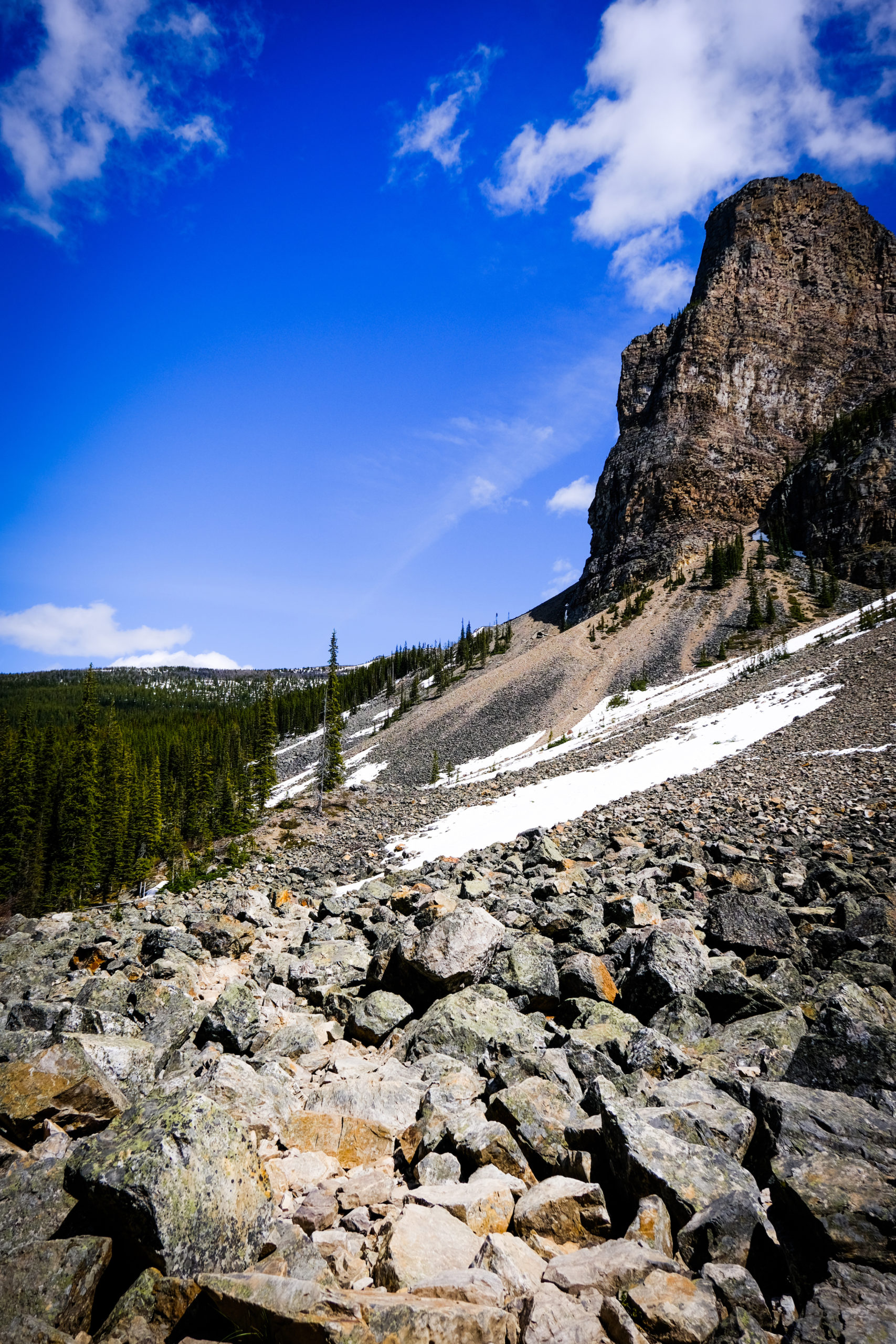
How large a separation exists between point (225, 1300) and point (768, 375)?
142414 mm

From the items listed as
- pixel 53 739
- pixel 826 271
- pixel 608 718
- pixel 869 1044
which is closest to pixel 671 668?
pixel 608 718

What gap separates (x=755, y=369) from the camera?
112938 millimetres

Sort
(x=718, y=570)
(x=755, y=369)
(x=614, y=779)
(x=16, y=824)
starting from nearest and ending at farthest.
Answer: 1. (x=614, y=779)
2. (x=16, y=824)
3. (x=718, y=570)
4. (x=755, y=369)

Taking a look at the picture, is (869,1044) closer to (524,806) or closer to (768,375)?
(524,806)

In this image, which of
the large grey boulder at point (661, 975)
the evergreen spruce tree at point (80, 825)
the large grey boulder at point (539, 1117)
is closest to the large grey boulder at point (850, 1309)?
the large grey boulder at point (539, 1117)

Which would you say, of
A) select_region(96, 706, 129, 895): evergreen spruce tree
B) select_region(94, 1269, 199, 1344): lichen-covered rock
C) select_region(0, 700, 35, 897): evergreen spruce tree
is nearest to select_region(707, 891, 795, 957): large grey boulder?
select_region(94, 1269, 199, 1344): lichen-covered rock

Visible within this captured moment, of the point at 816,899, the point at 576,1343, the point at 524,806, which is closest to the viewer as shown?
the point at 576,1343

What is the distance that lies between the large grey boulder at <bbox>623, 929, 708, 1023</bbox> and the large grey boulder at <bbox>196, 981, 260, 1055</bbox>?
17.6 feet

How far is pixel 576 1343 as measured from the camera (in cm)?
316

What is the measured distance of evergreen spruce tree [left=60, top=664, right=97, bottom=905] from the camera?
4744cm

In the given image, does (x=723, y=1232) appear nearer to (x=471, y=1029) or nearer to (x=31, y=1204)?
(x=471, y=1029)

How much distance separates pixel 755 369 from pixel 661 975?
449ft

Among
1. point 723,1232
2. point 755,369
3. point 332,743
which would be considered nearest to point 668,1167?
point 723,1232

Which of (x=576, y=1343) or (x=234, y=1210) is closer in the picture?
(x=576, y=1343)
